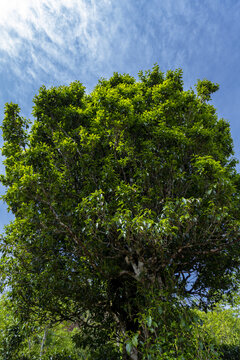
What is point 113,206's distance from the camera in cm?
668

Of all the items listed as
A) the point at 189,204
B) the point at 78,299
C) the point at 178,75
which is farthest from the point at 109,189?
the point at 178,75

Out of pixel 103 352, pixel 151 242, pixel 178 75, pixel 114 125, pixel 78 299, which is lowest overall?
pixel 103 352

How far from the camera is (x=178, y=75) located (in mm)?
9609

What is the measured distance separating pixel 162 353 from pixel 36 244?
4475 millimetres

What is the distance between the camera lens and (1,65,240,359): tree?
19.7 feet

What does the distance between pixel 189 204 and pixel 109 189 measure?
2.46 meters

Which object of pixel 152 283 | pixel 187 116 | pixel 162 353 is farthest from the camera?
pixel 187 116

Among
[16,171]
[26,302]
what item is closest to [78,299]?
[26,302]

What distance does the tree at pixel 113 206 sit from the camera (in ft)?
19.7

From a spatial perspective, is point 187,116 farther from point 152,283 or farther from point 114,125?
point 152,283

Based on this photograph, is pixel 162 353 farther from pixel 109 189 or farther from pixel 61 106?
pixel 61 106

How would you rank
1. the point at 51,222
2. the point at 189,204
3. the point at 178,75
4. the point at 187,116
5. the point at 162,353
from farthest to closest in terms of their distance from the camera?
the point at 178,75, the point at 187,116, the point at 51,222, the point at 189,204, the point at 162,353

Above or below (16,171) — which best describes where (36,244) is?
below

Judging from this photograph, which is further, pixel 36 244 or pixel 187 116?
pixel 187 116
